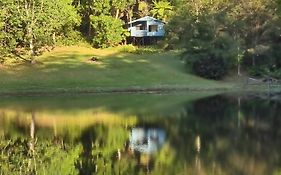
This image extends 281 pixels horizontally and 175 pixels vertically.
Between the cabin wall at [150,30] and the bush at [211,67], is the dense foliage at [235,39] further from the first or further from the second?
the cabin wall at [150,30]

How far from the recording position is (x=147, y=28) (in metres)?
83.7

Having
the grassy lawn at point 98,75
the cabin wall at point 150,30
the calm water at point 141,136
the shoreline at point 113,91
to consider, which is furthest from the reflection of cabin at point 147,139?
the cabin wall at point 150,30

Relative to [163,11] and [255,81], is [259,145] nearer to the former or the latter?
[255,81]

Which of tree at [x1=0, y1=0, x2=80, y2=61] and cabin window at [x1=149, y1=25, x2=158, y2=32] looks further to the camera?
cabin window at [x1=149, y1=25, x2=158, y2=32]

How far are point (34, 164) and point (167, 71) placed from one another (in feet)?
138

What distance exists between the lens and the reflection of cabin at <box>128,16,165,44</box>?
83.6 metres

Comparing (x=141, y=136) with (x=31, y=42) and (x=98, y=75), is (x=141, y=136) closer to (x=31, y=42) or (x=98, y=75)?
(x=98, y=75)

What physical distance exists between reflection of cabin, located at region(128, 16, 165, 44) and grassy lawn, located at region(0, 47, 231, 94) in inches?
486

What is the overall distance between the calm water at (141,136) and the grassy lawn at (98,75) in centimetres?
782

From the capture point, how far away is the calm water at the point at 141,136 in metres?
20.8

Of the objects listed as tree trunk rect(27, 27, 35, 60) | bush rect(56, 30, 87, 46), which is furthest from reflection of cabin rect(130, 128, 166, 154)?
bush rect(56, 30, 87, 46)

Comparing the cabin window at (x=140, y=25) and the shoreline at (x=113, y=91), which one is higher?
the cabin window at (x=140, y=25)

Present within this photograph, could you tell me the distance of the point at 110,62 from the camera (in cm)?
6656

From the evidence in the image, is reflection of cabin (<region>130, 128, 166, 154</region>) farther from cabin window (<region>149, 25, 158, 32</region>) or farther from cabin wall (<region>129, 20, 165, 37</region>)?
cabin window (<region>149, 25, 158, 32</region>)
